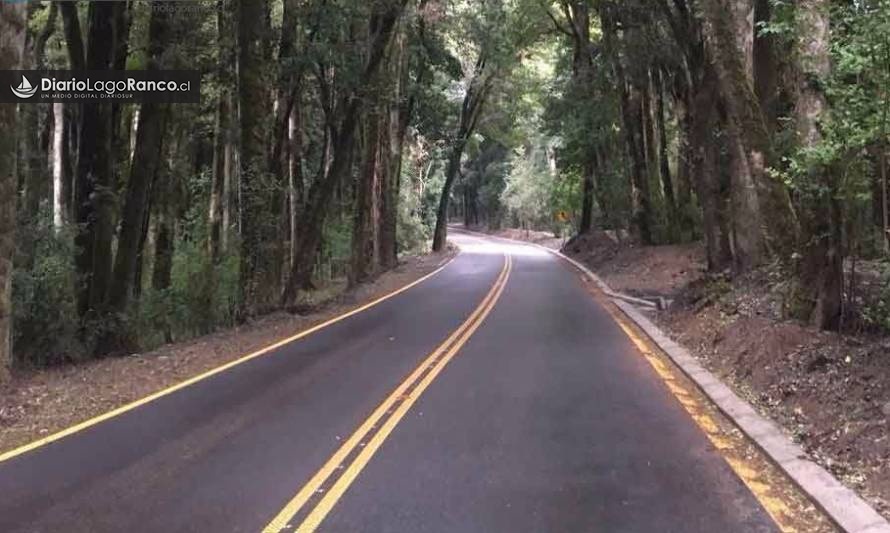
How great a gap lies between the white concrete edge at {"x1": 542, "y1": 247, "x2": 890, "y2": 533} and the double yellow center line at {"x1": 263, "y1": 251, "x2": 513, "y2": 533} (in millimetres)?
3379

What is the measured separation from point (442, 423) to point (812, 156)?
4.55 m

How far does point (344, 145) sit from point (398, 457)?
Answer: 51.4 feet

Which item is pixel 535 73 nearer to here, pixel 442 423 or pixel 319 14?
pixel 319 14

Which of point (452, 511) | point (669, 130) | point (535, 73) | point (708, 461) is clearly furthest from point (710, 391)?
point (535, 73)

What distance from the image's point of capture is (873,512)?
5.90 meters

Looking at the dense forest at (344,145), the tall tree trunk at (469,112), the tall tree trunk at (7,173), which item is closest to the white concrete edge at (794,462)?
the dense forest at (344,145)

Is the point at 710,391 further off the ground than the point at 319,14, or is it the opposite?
the point at 319,14

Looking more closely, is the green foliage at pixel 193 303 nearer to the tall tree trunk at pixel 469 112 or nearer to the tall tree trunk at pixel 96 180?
the tall tree trunk at pixel 96 180

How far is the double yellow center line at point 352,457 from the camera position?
6102mm

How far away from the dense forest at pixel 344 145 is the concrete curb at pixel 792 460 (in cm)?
156

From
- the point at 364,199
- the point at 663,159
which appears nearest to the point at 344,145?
the point at 364,199

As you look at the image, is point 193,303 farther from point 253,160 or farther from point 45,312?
point 45,312

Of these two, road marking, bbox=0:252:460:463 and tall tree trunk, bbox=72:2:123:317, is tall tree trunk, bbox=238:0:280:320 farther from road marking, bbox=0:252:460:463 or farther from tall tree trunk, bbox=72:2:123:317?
tall tree trunk, bbox=72:2:123:317

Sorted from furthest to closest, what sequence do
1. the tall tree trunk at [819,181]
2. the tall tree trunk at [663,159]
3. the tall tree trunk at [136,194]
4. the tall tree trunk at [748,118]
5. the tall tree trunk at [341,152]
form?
the tall tree trunk at [663,159]
the tall tree trunk at [341,152]
the tall tree trunk at [136,194]
the tall tree trunk at [748,118]
the tall tree trunk at [819,181]
